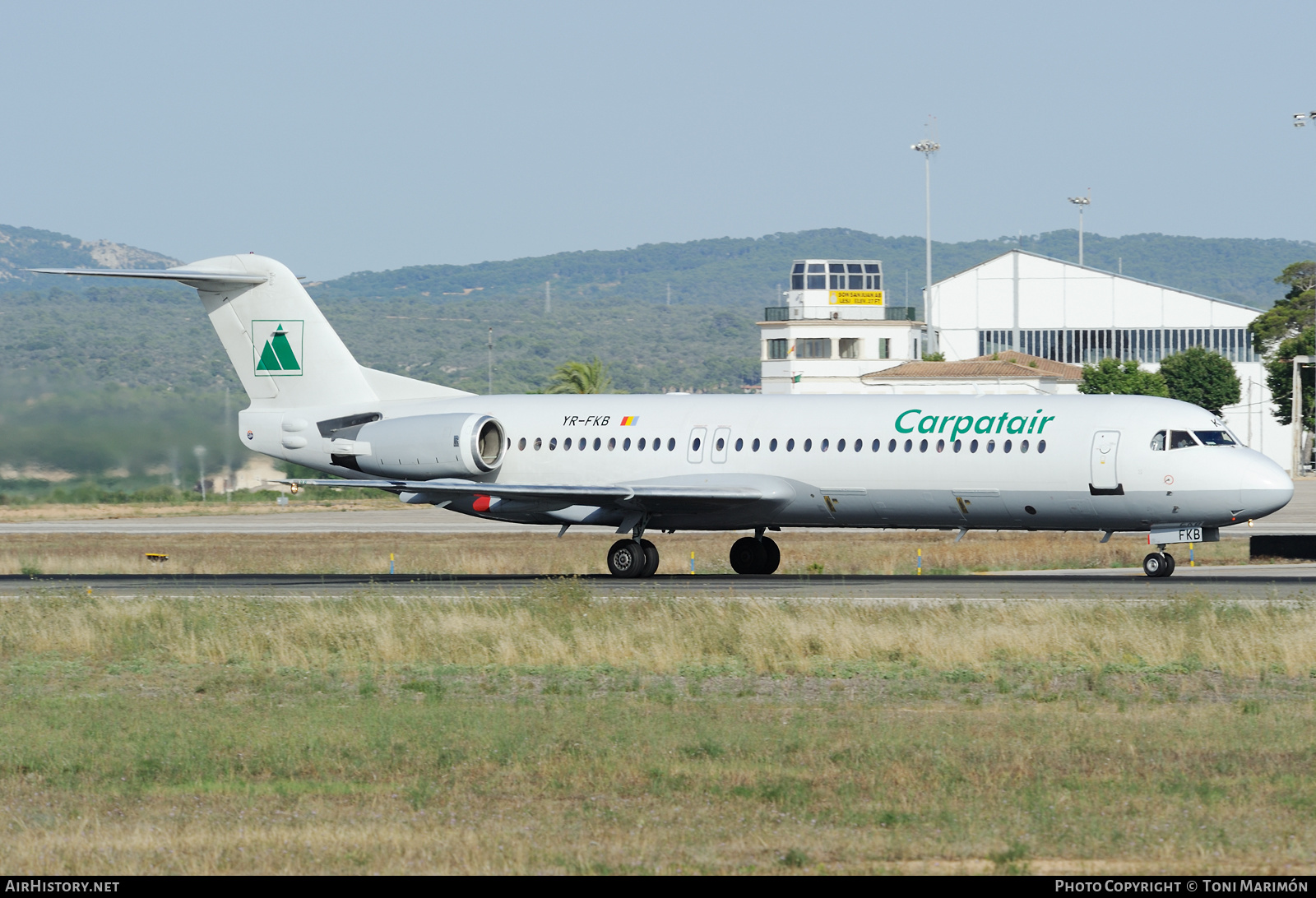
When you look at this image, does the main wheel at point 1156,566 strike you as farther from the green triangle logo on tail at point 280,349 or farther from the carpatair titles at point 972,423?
the green triangle logo on tail at point 280,349

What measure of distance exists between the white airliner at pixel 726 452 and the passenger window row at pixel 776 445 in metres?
0.04

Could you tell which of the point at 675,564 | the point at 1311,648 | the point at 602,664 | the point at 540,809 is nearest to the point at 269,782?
the point at 540,809

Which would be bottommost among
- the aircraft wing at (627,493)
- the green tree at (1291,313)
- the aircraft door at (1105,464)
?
the aircraft wing at (627,493)

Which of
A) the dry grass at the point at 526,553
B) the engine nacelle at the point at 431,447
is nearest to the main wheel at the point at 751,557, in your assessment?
the dry grass at the point at 526,553

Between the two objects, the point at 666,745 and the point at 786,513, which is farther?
the point at 786,513

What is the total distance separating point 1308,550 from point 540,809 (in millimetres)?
30454

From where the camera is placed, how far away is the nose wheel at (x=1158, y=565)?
29453 mm

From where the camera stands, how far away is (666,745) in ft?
43.8

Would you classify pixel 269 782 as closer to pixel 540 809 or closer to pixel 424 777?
pixel 424 777

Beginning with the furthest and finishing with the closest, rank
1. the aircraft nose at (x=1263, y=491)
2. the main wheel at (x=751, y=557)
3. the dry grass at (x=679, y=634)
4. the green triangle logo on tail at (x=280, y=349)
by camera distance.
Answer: the green triangle logo on tail at (x=280, y=349), the main wheel at (x=751, y=557), the aircraft nose at (x=1263, y=491), the dry grass at (x=679, y=634)

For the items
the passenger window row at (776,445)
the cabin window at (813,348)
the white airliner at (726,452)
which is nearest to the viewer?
the white airliner at (726,452)

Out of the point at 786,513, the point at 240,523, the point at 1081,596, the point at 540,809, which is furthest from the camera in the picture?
the point at 240,523

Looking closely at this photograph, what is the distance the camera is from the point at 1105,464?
2866cm

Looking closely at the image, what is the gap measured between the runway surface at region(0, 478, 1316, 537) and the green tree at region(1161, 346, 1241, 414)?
47497mm
